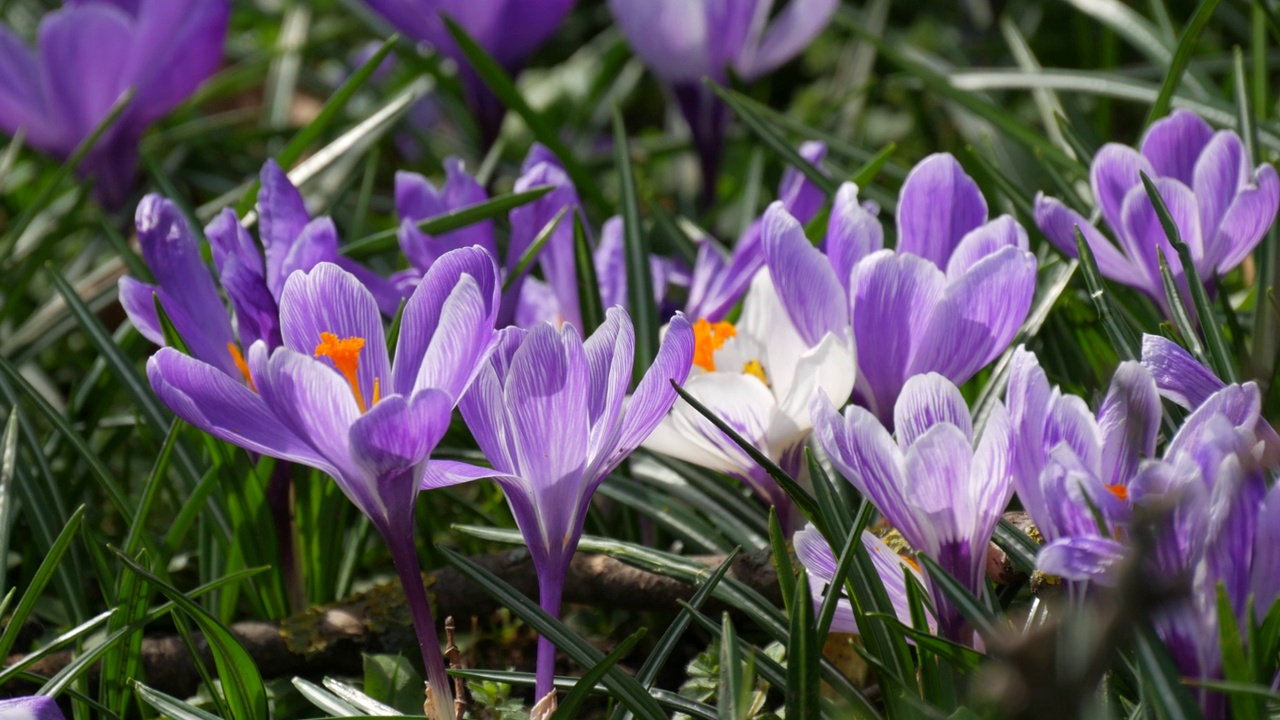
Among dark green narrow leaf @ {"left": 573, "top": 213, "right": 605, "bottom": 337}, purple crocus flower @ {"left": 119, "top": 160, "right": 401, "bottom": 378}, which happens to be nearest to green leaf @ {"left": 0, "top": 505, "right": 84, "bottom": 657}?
purple crocus flower @ {"left": 119, "top": 160, "right": 401, "bottom": 378}

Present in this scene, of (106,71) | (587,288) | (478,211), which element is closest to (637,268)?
Answer: (587,288)

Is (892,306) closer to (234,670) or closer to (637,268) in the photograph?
(637,268)

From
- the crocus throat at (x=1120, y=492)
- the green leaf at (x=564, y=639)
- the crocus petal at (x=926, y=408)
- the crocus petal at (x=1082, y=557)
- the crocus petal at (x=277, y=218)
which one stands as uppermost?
the crocus petal at (x=277, y=218)

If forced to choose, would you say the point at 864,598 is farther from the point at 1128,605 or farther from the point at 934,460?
the point at 1128,605

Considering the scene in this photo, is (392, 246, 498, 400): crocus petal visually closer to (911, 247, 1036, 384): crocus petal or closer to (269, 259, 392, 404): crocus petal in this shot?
(269, 259, 392, 404): crocus petal

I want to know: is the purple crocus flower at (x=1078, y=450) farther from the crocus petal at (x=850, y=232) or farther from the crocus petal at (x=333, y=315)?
the crocus petal at (x=333, y=315)

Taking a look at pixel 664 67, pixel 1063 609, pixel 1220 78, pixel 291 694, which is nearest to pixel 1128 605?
pixel 1063 609

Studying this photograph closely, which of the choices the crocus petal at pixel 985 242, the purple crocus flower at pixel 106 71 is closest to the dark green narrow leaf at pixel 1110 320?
the crocus petal at pixel 985 242
